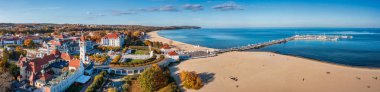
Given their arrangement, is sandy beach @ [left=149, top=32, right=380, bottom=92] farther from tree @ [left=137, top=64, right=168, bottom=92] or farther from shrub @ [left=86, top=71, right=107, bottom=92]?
shrub @ [left=86, top=71, right=107, bottom=92]

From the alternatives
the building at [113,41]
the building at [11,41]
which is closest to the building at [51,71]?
the building at [113,41]

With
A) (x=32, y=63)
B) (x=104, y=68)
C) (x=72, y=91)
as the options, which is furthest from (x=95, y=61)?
(x=72, y=91)

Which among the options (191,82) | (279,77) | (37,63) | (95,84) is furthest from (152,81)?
(279,77)

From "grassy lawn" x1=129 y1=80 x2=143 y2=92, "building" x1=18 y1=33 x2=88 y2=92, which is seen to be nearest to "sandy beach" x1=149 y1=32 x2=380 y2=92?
"grassy lawn" x1=129 y1=80 x2=143 y2=92

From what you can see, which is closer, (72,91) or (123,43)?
(72,91)

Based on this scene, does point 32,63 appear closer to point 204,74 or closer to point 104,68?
point 104,68

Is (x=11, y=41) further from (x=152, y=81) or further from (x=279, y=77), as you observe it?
(x=279, y=77)
